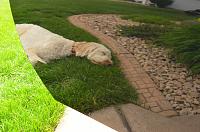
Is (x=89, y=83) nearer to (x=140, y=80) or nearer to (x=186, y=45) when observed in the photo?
(x=140, y=80)

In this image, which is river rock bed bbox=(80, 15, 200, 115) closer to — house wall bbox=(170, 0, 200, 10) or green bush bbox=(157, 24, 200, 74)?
green bush bbox=(157, 24, 200, 74)

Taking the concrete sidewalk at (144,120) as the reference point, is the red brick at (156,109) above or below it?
above

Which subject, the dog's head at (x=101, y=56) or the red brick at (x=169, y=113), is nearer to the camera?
the red brick at (x=169, y=113)

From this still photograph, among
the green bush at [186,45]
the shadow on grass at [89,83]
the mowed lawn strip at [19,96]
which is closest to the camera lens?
the green bush at [186,45]

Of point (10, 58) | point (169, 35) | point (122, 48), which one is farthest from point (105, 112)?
point (10, 58)

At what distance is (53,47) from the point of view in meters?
1.76

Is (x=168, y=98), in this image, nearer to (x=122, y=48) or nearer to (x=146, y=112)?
(x=146, y=112)

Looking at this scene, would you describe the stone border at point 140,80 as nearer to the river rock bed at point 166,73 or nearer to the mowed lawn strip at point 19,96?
the river rock bed at point 166,73

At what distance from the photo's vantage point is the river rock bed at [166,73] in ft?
4.93

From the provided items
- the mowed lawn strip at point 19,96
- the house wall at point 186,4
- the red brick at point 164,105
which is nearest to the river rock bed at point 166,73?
the red brick at point 164,105

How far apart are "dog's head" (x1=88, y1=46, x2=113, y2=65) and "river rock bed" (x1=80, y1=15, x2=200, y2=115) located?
0.07m

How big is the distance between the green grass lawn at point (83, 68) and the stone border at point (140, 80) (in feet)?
0.09

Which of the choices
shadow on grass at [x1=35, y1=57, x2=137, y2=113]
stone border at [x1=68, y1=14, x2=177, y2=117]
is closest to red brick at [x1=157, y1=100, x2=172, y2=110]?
stone border at [x1=68, y1=14, x2=177, y2=117]

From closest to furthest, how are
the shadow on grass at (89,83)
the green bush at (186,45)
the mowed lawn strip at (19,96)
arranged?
the green bush at (186,45) → the shadow on grass at (89,83) → the mowed lawn strip at (19,96)
